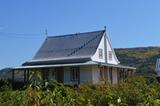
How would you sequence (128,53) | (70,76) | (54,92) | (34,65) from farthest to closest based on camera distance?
(128,53) < (34,65) < (70,76) < (54,92)

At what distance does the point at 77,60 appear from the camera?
49.9 meters

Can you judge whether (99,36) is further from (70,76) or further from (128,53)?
(128,53)

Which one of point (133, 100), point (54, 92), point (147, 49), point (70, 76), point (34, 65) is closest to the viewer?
point (54, 92)

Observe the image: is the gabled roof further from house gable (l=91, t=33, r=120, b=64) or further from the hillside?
the hillside

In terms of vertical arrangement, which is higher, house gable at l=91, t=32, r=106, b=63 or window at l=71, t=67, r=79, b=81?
house gable at l=91, t=32, r=106, b=63

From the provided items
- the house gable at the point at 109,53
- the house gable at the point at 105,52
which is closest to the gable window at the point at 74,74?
the house gable at the point at 105,52

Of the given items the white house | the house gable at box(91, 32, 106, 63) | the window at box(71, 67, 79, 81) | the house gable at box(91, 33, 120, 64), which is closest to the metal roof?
the white house

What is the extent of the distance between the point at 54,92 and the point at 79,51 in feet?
151

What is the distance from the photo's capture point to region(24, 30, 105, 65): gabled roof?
51.1 meters

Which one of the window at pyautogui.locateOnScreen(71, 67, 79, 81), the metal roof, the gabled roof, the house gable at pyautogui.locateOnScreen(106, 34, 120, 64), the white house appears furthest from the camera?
the house gable at pyautogui.locateOnScreen(106, 34, 120, 64)

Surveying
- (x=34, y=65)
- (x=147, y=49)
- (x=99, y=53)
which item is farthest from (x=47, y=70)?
(x=147, y=49)

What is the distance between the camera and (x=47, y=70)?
50781mm

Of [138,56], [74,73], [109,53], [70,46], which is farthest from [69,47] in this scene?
[138,56]

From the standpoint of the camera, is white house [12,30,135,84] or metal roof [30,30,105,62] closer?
white house [12,30,135,84]
